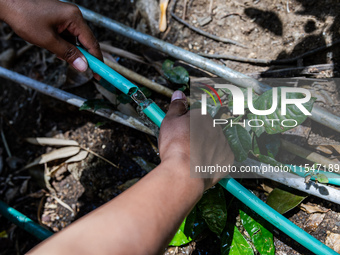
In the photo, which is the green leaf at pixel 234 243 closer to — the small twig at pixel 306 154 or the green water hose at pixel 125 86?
the small twig at pixel 306 154

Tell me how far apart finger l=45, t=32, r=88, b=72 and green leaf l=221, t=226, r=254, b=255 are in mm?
1183

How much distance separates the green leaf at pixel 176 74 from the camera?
1.94 meters

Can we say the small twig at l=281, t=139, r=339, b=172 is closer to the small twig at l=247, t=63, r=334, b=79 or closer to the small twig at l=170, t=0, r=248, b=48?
the small twig at l=247, t=63, r=334, b=79

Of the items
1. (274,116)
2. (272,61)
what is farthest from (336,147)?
(272,61)

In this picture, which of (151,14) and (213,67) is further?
(151,14)

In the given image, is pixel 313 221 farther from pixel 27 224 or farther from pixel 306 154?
pixel 27 224

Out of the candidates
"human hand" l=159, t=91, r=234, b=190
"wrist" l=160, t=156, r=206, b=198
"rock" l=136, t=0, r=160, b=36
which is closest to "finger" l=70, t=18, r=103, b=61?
"human hand" l=159, t=91, r=234, b=190

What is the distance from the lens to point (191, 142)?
120 cm

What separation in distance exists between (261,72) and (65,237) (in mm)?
1586

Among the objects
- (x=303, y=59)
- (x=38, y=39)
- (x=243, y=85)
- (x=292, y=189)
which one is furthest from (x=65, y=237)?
(x=303, y=59)

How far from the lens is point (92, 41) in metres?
1.55

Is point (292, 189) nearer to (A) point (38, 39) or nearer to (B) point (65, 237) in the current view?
(B) point (65, 237)

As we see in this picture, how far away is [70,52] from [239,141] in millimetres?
988

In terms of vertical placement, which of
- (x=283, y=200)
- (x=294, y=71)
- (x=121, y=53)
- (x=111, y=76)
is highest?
(x=121, y=53)
